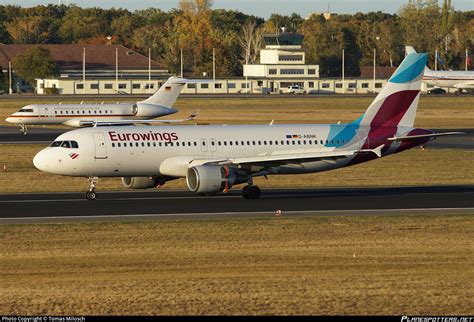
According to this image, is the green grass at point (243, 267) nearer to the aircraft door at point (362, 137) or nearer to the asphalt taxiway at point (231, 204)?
the asphalt taxiway at point (231, 204)

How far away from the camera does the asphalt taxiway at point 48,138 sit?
8206 cm

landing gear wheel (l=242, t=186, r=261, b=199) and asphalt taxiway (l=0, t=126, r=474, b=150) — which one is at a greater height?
landing gear wheel (l=242, t=186, r=261, b=199)

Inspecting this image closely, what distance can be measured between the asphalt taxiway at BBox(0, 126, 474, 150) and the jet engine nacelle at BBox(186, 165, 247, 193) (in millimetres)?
35676

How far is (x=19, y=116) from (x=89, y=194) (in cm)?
5578

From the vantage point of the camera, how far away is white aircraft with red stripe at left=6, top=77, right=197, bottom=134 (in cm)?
10075

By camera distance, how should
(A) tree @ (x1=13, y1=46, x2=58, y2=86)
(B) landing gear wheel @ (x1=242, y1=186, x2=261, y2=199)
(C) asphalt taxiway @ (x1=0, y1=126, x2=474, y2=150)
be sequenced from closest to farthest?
(B) landing gear wheel @ (x1=242, y1=186, x2=261, y2=199), (C) asphalt taxiway @ (x1=0, y1=126, x2=474, y2=150), (A) tree @ (x1=13, y1=46, x2=58, y2=86)

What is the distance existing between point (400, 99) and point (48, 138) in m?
45.6

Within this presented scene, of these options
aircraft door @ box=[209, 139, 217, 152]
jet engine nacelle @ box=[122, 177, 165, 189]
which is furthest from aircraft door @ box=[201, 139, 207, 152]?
jet engine nacelle @ box=[122, 177, 165, 189]

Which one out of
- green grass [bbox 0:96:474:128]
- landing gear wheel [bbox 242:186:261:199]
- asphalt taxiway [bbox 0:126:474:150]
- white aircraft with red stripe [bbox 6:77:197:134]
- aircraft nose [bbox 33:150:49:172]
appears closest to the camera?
aircraft nose [bbox 33:150:49:172]

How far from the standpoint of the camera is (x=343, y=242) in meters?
36.1

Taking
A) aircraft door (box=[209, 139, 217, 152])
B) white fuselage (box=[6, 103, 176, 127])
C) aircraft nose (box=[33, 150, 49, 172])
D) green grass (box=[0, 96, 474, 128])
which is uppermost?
aircraft door (box=[209, 139, 217, 152])

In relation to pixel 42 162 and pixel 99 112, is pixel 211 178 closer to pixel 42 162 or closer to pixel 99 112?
pixel 42 162

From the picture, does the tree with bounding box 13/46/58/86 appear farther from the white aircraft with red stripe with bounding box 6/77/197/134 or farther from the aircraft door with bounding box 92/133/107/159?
the aircraft door with bounding box 92/133/107/159

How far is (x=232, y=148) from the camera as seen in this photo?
50406mm
